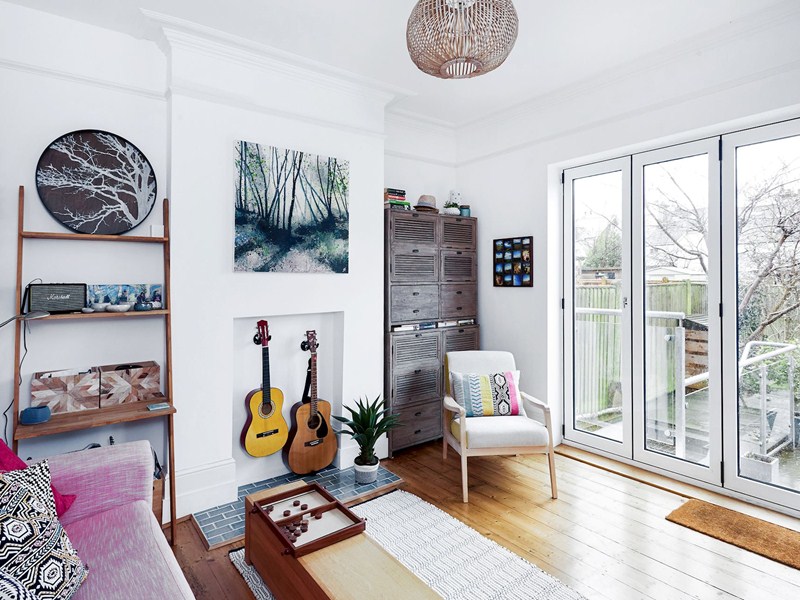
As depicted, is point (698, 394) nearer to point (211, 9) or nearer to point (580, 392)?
point (580, 392)

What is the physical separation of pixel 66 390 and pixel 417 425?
2.38m

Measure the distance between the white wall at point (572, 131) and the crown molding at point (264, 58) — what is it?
1.09m

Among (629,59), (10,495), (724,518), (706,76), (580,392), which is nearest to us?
(10,495)

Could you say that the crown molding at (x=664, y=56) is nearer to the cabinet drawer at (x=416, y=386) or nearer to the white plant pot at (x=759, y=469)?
the cabinet drawer at (x=416, y=386)

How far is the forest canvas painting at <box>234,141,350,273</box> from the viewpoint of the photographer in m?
2.88

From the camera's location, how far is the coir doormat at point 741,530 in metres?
2.27

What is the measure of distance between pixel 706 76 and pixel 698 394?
1.98 m

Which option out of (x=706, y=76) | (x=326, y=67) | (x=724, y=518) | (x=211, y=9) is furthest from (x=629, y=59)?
(x=724, y=518)

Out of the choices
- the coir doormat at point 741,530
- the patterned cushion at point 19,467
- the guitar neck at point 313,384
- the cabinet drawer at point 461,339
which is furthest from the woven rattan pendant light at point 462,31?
the coir doormat at point 741,530

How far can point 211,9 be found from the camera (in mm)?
2410

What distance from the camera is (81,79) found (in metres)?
2.50

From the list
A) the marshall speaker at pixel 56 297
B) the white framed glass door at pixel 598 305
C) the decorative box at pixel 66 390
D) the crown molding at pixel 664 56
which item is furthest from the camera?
the white framed glass door at pixel 598 305

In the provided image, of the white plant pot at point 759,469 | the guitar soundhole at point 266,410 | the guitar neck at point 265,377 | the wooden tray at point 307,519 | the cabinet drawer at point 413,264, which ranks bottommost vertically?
the white plant pot at point 759,469

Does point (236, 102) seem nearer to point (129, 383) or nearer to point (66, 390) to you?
point (129, 383)
